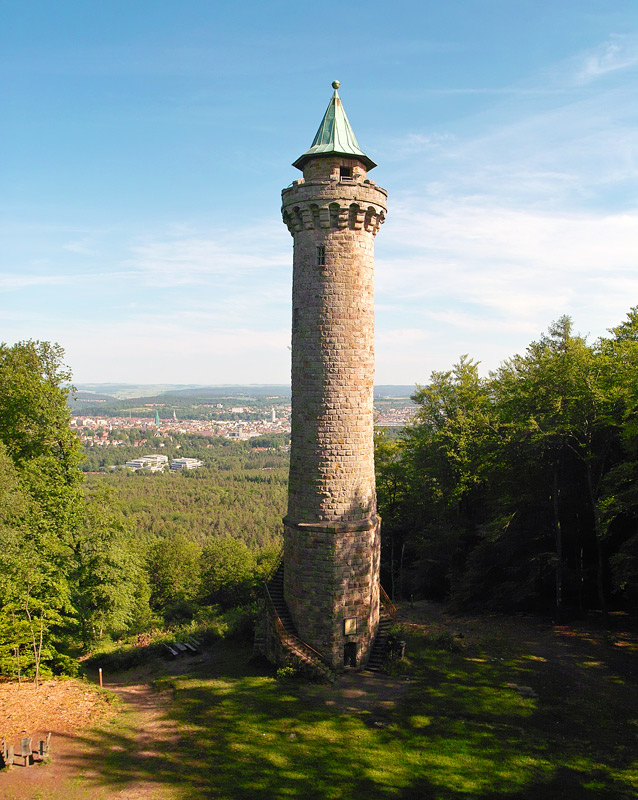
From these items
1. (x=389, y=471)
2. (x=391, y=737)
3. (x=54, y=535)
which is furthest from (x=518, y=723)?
(x=389, y=471)

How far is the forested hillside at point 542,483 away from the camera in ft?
55.0

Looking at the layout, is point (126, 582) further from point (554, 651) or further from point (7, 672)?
point (554, 651)

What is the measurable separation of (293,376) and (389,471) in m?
13.5

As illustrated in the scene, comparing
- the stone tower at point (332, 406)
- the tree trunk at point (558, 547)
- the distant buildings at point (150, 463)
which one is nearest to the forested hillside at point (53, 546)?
the stone tower at point (332, 406)

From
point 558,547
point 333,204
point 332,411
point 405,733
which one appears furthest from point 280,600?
point 333,204

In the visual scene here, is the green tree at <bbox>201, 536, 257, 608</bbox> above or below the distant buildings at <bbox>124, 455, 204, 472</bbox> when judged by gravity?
above

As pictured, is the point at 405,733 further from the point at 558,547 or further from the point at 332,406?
the point at 558,547

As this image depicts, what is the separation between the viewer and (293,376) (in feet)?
50.4

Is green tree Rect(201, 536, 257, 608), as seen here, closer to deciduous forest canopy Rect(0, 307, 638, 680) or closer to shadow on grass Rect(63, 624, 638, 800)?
deciduous forest canopy Rect(0, 307, 638, 680)

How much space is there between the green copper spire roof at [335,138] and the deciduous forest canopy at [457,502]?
31.3 ft

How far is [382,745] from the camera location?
36.3ft

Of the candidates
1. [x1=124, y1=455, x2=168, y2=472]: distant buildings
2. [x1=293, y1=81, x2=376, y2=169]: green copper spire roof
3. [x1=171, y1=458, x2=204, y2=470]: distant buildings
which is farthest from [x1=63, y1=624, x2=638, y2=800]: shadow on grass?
[x1=171, y1=458, x2=204, y2=470]: distant buildings

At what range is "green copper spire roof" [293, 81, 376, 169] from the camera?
14859 millimetres

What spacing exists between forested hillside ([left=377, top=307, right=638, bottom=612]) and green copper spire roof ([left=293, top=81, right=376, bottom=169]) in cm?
949
